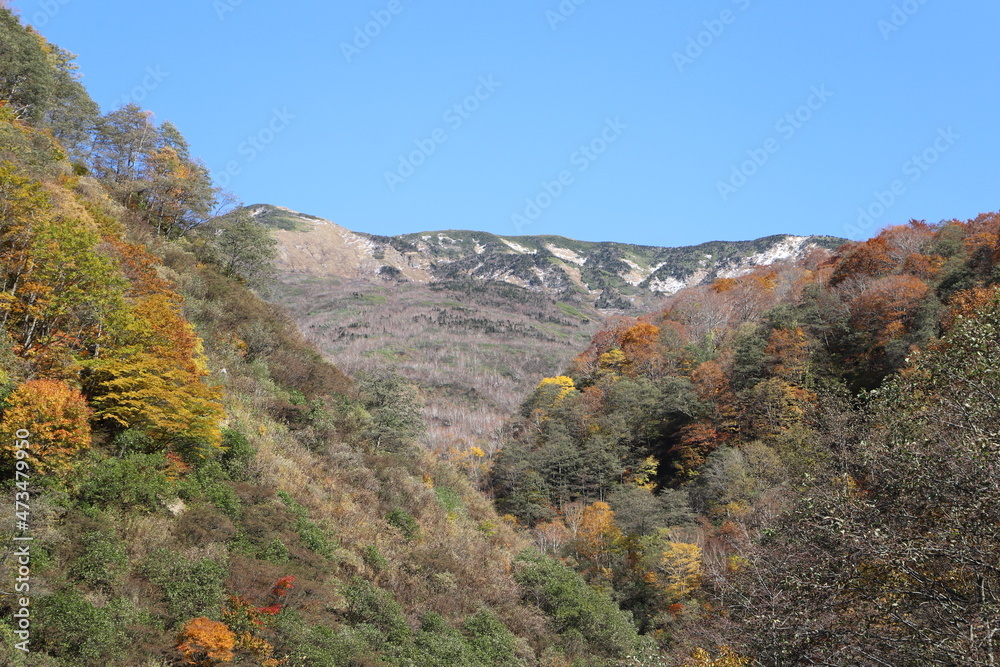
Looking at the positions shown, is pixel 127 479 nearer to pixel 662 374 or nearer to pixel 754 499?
pixel 754 499

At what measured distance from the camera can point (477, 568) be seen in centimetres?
2541

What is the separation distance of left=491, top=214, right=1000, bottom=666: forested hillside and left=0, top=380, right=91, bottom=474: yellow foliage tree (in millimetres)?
13378

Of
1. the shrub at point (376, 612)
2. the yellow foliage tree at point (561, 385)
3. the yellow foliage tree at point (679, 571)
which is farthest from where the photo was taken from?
the yellow foliage tree at point (561, 385)

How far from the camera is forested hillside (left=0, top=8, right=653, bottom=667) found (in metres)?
11.8

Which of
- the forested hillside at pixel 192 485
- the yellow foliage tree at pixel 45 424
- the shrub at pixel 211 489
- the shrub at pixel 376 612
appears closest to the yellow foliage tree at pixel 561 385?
the forested hillside at pixel 192 485

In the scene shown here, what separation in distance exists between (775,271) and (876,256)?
35875mm

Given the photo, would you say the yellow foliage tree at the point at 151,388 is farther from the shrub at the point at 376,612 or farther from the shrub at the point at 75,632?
the shrub at the point at 376,612

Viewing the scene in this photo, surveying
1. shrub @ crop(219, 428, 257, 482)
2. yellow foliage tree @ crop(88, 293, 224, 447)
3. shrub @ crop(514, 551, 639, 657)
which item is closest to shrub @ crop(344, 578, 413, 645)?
shrub @ crop(219, 428, 257, 482)

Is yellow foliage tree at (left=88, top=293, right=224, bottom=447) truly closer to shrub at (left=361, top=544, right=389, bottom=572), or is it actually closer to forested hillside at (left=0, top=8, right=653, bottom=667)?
forested hillside at (left=0, top=8, right=653, bottom=667)

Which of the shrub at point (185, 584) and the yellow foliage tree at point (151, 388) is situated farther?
the yellow foliage tree at point (151, 388)

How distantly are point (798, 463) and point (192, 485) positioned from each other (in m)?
28.2

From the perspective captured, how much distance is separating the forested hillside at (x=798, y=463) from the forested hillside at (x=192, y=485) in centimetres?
924

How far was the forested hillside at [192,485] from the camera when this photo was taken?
11.8 meters

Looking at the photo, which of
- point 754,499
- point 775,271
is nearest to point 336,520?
point 754,499
